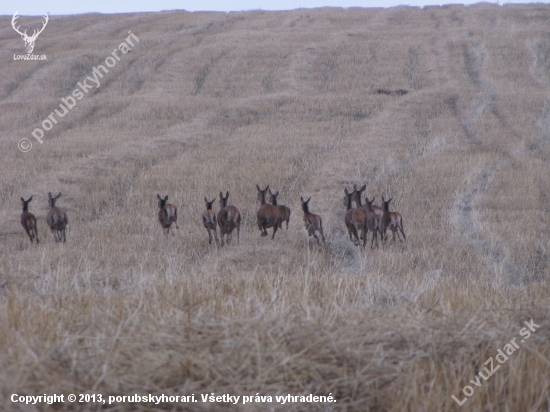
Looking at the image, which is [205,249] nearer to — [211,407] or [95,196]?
[95,196]

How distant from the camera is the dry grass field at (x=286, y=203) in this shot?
3.40 metres

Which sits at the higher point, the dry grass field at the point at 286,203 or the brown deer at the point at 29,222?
the dry grass field at the point at 286,203

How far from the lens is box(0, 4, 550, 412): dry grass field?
11.2 feet

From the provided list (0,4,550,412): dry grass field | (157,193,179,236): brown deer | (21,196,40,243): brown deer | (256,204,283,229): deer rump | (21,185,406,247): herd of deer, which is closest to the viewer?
(0,4,550,412): dry grass field

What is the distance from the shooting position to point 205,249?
10633 millimetres

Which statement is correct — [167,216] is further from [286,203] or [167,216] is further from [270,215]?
[286,203]

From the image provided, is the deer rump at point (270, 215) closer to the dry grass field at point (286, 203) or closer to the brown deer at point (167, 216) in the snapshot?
the dry grass field at point (286, 203)

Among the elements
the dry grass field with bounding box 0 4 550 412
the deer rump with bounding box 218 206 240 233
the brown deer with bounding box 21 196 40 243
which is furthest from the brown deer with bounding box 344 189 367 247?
the brown deer with bounding box 21 196 40 243

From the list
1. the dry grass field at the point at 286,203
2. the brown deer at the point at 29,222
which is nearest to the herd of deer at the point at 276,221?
the brown deer at the point at 29,222

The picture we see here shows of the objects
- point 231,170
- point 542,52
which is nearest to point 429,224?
point 231,170

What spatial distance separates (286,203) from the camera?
1435 centimetres

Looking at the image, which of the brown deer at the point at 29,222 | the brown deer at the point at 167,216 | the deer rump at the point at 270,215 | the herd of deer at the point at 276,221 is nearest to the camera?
the herd of deer at the point at 276,221

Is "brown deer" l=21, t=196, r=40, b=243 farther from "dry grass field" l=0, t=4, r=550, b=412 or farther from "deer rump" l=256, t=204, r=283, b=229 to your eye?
"deer rump" l=256, t=204, r=283, b=229

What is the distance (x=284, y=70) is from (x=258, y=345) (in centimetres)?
2842
